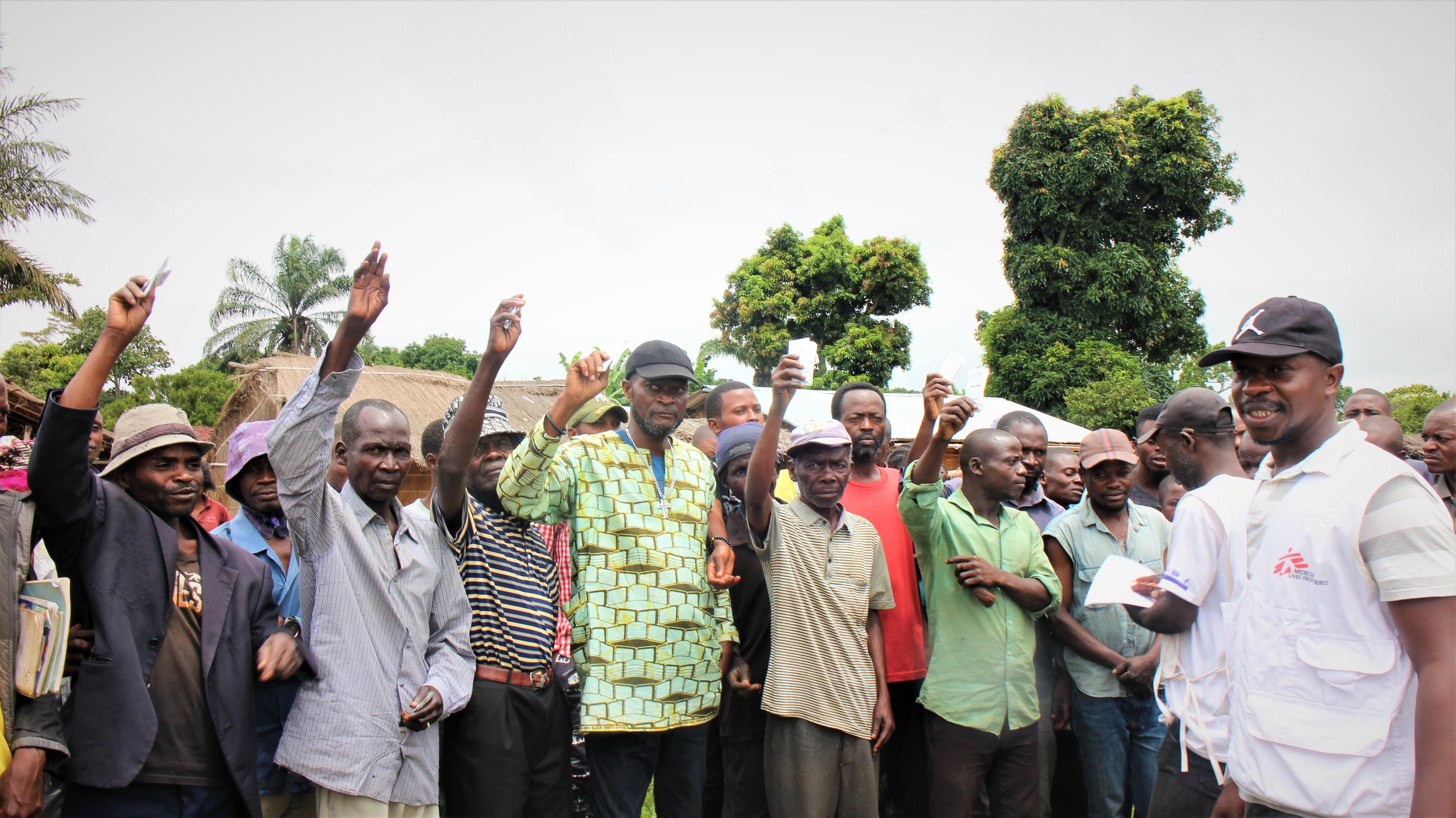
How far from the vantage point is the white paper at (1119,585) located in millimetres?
2818

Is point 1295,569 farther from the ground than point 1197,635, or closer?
farther from the ground

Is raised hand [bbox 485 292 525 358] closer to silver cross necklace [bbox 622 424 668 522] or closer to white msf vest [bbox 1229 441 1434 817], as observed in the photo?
silver cross necklace [bbox 622 424 668 522]

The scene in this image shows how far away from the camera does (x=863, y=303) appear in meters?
30.9

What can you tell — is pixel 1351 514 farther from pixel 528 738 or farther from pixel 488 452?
pixel 488 452

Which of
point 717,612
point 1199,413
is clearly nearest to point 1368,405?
point 1199,413

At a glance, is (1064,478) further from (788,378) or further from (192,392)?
(192,392)

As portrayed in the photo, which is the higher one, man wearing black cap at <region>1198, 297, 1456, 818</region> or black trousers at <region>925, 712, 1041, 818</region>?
man wearing black cap at <region>1198, 297, 1456, 818</region>

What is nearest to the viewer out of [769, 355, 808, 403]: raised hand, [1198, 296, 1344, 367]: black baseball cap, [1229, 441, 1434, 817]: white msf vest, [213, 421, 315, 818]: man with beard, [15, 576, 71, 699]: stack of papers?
[1229, 441, 1434, 817]: white msf vest

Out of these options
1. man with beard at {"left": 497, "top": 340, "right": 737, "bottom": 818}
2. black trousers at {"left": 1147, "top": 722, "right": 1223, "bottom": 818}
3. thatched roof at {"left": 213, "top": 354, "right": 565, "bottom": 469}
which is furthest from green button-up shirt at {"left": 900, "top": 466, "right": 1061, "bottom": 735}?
thatched roof at {"left": 213, "top": 354, "right": 565, "bottom": 469}

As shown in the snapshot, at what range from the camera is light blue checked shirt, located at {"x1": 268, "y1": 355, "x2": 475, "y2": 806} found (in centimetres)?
A: 270

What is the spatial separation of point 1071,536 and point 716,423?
87.5 inches

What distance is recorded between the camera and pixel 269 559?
11.6ft

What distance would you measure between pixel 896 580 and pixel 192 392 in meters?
32.9

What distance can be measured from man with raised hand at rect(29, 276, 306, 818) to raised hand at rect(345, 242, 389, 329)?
1.96 feet
